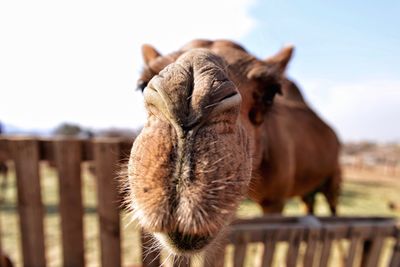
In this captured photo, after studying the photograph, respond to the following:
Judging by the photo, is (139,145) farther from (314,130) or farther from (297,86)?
(297,86)

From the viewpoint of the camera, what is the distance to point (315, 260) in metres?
3.48

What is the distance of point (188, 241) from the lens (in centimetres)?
116

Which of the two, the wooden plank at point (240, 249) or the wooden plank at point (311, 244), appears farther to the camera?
the wooden plank at point (311, 244)

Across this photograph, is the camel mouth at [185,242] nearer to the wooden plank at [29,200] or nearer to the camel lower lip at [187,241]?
the camel lower lip at [187,241]

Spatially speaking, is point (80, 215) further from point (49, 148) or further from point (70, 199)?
point (49, 148)

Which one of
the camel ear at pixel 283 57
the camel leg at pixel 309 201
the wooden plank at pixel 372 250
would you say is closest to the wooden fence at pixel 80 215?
the wooden plank at pixel 372 250

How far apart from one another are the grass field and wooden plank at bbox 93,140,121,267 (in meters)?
0.25

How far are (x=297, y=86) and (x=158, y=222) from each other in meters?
6.11

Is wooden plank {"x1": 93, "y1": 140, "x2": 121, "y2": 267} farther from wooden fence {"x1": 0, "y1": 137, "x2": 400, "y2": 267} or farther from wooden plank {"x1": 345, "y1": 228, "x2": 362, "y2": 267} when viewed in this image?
wooden plank {"x1": 345, "y1": 228, "x2": 362, "y2": 267}

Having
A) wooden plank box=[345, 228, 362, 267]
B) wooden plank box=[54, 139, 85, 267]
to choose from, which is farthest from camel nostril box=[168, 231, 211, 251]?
wooden plank box=[345, 228, 362, 267]

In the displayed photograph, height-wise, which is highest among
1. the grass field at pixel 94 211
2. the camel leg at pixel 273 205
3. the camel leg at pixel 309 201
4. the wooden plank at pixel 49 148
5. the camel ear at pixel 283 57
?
the camel ear at pixel 283 57

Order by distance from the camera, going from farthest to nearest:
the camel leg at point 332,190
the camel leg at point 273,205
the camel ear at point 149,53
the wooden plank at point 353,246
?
1. the camel leg at point 332,190
2. the camel leg at point 273,205
3. the wooden plank at point 353,246
4. the camel ear at point 149,53

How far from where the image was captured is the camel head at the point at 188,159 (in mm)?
1080

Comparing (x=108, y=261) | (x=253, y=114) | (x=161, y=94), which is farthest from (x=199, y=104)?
(x=108, y=261)
